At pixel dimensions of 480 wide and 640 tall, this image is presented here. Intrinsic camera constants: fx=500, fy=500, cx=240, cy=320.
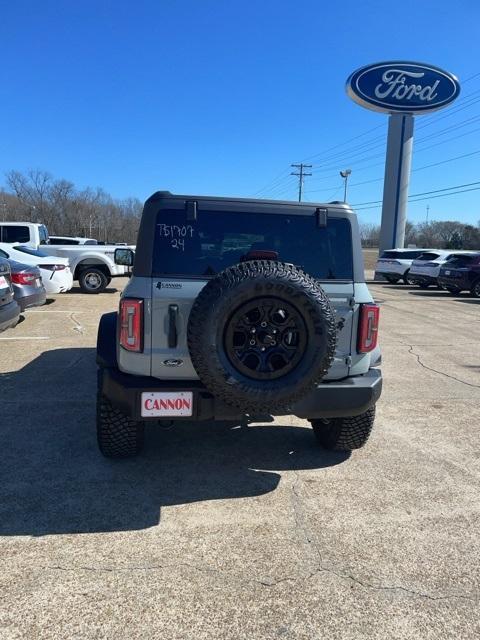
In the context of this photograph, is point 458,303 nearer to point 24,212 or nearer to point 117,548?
point 117,548

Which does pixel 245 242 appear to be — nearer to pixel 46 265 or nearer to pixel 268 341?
pixel 268 341

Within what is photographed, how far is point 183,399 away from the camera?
321cm

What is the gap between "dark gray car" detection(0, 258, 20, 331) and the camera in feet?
21.0

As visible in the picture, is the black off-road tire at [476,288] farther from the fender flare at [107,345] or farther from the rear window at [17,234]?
the fender flare at [107,345]

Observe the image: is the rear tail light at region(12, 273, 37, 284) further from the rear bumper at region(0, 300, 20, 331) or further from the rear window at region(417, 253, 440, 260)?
the rear window at region(417, 253, 440, 260)

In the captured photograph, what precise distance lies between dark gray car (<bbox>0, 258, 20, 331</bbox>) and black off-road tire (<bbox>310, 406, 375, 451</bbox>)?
439 cm

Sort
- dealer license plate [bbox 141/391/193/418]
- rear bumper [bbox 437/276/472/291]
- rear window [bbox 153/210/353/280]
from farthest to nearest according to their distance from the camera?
rear bumper [bbox 437/276/472/291]
rear window [bbox 153/210/353/280]
dealer license plate [bbox 141/391/193/418]

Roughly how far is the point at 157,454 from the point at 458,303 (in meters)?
14.8

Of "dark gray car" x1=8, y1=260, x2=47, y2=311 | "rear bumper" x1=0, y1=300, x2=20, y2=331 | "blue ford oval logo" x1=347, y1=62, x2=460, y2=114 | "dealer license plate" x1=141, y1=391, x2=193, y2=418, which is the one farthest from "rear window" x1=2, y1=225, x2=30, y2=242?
"blue ford oval logo" x1=347, y1=62, x2=460, y2=114

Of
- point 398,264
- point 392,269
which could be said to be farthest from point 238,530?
point 392,269

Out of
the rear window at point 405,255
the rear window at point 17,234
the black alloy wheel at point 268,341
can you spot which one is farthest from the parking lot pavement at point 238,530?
the rear window at point 405,255

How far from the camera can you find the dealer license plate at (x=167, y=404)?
321cm

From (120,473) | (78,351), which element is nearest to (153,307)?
(120,473)

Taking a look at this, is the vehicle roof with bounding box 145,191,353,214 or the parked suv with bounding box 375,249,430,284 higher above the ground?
the vehicle roof with bounding box 145,191,353,214
